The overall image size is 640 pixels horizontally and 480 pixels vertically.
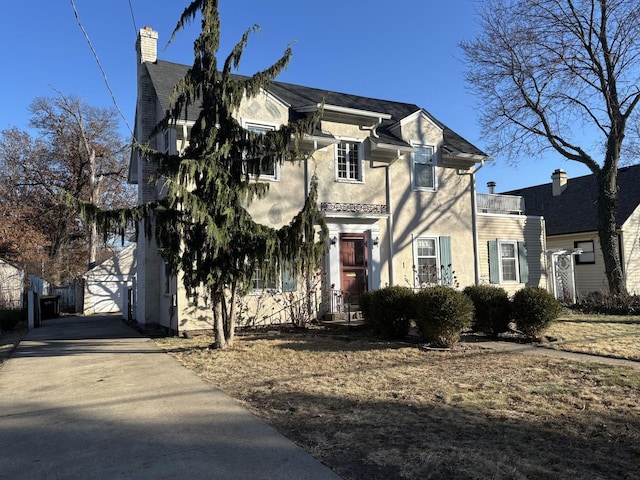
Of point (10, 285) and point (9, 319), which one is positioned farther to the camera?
point (10, 285)

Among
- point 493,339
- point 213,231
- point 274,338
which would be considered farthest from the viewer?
point 274,338

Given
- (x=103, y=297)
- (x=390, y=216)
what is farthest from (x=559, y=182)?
(x=103, y=297)

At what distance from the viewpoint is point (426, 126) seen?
16.3 metres

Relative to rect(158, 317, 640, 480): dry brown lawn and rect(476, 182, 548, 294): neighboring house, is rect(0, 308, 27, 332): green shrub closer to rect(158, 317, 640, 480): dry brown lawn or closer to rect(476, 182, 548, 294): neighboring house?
rect(158, 317, 640, 480): dry brown lawn

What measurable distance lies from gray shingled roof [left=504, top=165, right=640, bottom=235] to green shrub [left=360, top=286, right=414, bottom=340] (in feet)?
56.9

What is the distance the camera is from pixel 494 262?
57.3ft

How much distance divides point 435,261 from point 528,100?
835 cm

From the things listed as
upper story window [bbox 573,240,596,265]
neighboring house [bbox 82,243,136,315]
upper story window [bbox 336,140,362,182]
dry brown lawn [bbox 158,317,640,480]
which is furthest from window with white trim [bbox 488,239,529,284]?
neighboring house [bbox 82,243,136,315]

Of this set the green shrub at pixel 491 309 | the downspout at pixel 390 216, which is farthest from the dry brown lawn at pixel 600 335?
the downspout at pixel 390 216

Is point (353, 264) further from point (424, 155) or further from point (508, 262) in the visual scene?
point (508, 262)

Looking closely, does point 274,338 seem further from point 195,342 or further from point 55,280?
point 55,280

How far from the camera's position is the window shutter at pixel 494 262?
17344mm

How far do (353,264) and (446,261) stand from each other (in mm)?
3658

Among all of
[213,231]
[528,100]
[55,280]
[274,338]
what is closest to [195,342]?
[274,338]
